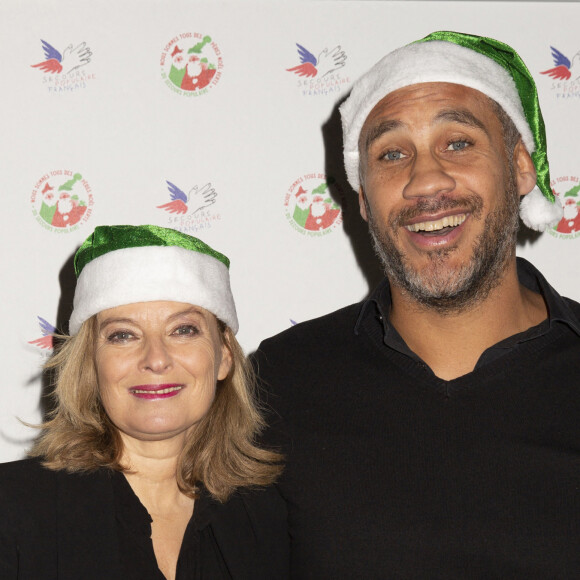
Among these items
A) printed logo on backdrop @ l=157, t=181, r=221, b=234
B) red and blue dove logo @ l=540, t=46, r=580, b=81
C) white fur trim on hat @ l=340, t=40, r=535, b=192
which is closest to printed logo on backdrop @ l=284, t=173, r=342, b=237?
printed logo on backdrop @ l=157, t=181, r=221, b=234

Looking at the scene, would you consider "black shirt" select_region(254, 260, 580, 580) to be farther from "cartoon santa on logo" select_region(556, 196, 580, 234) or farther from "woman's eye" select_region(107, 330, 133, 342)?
"cartoon santa on logo" select_region(556, 196, 580, 234)

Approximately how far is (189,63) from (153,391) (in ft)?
4.15

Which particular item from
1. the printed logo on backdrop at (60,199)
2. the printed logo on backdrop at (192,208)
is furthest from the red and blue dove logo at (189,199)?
the printed logo on backdrop at (60,199)

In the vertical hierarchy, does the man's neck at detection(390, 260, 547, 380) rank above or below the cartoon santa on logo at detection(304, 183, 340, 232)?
below

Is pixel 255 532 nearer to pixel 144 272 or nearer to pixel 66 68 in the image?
pixel 144 272

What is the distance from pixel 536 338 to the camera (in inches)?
75.3

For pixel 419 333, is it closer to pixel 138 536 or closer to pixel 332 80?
pixel 138 536

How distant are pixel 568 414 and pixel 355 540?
57cm

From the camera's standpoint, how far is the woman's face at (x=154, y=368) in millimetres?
1812

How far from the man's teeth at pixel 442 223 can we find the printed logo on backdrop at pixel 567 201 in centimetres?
104

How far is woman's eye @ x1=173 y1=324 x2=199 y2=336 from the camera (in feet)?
6.26

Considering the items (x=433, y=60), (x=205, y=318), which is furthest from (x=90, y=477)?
(x=433, y=60)

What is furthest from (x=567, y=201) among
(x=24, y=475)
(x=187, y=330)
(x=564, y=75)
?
(x=24, y=475)

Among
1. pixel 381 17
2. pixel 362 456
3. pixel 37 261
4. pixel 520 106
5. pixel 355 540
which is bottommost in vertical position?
pixel 355 540
